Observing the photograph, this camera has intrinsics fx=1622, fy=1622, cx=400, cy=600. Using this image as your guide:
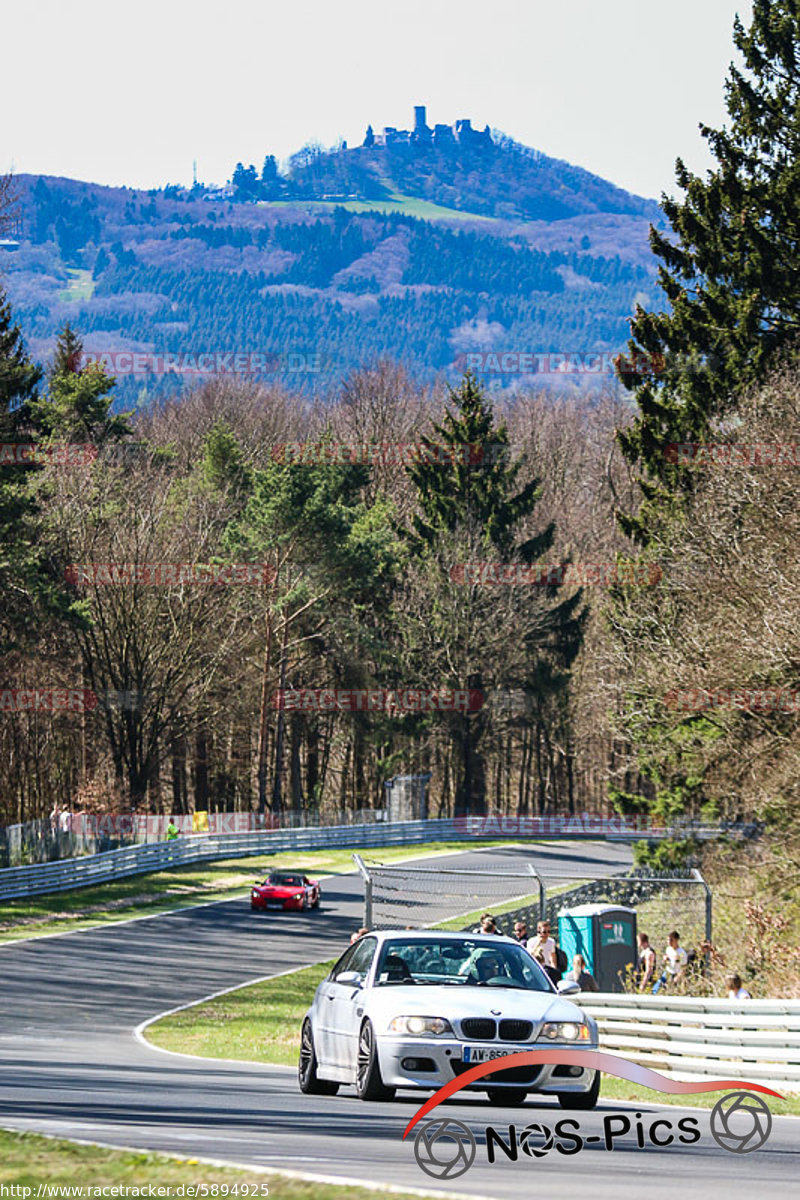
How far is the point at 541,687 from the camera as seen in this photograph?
77.0 meters

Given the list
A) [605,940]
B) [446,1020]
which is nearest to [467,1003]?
[446,1020]

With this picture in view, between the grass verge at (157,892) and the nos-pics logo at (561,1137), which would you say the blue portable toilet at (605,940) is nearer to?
the nos-pics logo at (561,1137)

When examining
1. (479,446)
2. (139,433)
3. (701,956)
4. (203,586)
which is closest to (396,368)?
(139,433)

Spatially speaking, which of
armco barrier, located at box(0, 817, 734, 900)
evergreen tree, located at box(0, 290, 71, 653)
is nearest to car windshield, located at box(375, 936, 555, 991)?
armco barrier, located at box(0, 817, 734, 900)

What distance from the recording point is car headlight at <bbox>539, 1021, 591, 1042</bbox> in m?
11.7

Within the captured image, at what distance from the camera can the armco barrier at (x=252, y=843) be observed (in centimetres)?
4769

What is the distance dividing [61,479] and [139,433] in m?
39.2

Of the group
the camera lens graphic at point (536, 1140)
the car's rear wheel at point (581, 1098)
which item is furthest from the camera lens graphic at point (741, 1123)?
the camera lens graphic at point (536, 1140)

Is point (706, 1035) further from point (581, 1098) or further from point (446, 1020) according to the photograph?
point (446, 1020)

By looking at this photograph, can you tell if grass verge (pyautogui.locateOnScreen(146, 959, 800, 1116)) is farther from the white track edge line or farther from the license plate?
the white track edge line

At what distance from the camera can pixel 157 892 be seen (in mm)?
50062

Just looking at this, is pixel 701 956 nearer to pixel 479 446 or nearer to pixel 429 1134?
pixel 429 1134

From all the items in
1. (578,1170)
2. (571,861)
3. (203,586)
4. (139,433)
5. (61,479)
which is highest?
(139,433)

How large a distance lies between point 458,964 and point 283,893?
111ft
